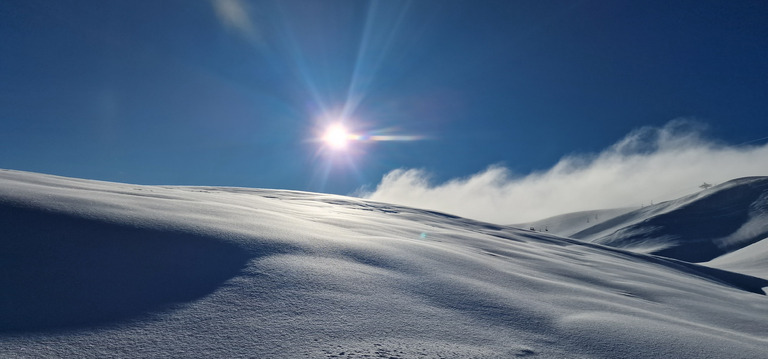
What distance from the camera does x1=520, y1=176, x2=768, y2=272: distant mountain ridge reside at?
207ft

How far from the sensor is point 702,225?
72.6 meters

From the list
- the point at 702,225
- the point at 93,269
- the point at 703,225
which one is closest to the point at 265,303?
the point at 93,269

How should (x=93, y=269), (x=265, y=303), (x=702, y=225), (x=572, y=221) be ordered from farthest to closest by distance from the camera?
(x=572, y=221), (x=702, y=225), (x=93, y=269), (x=265, y=303)

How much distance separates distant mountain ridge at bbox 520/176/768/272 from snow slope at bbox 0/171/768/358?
236ft

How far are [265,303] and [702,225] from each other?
94.2 meters

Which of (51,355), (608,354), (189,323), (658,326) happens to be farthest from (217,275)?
(658,326)

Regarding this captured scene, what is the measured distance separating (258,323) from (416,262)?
7.70 ft

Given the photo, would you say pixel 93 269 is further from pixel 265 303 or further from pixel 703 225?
pixel 703 225

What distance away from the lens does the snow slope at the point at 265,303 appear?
2.07 meters

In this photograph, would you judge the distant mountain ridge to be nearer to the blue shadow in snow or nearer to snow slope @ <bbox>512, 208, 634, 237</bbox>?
snow slope @ <bbox>512, 208, 634, 237</bbox>

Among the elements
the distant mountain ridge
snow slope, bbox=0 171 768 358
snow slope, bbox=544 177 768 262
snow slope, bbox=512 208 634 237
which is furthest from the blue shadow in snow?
snow slope, bbox=512 208 634 237

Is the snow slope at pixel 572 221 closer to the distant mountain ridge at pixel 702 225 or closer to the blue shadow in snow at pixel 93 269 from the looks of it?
the distant mountain ridge at pixel 702 225

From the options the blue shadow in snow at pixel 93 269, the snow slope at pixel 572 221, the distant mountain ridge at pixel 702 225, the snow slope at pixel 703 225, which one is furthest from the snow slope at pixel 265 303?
the snow slope at pixel 572 221

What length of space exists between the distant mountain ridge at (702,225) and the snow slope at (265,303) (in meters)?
72.0
